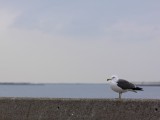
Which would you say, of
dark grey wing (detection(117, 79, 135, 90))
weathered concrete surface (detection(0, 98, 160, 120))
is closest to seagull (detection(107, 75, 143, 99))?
dark grey wing (detection(117, 79, 135, 90))

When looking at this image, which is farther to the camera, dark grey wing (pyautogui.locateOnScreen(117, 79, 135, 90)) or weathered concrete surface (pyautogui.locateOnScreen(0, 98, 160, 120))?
dark grey wing (pyautogui.locateOnScreen(117, 79, 135, 90))

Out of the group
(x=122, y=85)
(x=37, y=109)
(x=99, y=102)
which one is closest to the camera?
(x=99, y=102)

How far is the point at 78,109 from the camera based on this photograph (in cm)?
878

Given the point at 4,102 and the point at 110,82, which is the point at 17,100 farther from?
the point at 110,82

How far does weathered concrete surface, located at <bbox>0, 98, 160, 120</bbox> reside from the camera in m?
8.25

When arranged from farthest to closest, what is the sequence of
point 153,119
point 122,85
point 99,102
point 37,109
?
point 122,85 → point 37,109 → point 99,102 → point 153,119

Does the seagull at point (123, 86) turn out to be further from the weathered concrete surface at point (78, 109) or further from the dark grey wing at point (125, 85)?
the weathered concrete surface at point (78, 109)

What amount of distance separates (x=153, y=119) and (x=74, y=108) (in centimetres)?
152

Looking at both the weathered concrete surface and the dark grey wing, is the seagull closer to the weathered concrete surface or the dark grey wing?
the dark grey wing

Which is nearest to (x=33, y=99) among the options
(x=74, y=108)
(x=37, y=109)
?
(x=37, y=109)

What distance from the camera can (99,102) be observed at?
864 cm

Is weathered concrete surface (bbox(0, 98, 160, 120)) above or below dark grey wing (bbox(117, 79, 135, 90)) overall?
below

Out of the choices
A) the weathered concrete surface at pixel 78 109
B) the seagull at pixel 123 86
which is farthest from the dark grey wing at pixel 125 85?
the weathered concrete surface at pixel 78 109

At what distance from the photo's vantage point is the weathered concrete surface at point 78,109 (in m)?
8.25
